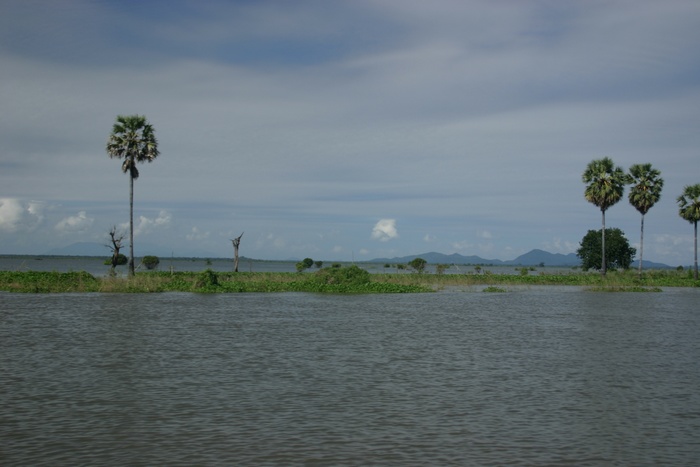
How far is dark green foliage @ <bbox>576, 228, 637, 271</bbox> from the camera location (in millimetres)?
100750

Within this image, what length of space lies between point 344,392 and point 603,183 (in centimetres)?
6442

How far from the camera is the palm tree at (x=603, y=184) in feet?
235

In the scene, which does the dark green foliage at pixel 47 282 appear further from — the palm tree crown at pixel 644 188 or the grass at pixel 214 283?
the palm tree crown at pixel 644 188

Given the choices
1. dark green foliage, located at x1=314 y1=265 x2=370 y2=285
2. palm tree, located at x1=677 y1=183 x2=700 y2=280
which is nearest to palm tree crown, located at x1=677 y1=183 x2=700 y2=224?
palm tree, located at x1=677 y1=183 x2=700 y2=280

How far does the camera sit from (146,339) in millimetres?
22875

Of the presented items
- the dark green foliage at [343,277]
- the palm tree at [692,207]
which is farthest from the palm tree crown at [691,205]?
the dark green foliage at [343,277]

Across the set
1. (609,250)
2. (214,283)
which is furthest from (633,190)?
(214,283)

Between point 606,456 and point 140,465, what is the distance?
6.90m

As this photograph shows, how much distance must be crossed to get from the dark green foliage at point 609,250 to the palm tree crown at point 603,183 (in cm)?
2942

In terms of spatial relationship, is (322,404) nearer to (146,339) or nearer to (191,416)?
(191,416)

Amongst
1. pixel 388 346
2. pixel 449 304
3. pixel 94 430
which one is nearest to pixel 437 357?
pixel 388 346

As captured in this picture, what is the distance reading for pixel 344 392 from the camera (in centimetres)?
1452

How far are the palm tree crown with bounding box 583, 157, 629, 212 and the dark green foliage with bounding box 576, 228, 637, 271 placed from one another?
29418 mm

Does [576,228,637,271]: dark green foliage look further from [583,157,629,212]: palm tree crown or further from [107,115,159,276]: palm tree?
[107,115,159,276]: palm tree
